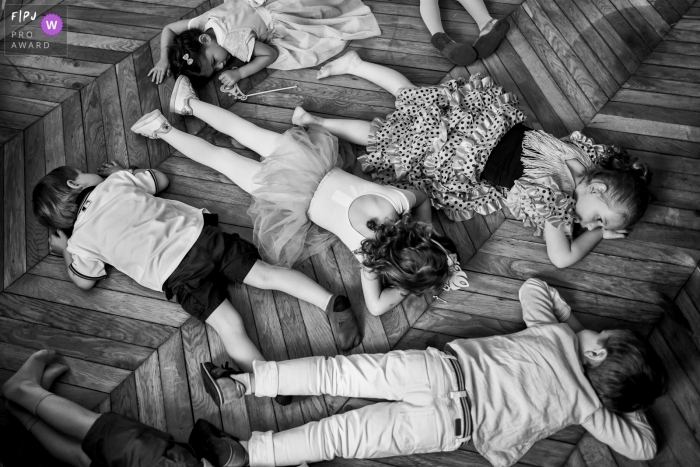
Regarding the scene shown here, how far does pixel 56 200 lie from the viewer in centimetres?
191

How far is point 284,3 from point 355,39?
0.37 m

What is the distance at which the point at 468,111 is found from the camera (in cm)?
206

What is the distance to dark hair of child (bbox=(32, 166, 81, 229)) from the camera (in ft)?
6.29

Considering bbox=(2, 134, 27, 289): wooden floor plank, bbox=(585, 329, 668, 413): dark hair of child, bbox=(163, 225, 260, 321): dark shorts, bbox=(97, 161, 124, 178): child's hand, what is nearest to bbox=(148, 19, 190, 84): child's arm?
bbox=(97, 161, 124, 178): child's hand

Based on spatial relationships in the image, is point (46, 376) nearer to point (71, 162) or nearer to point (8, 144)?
point (71, 162)

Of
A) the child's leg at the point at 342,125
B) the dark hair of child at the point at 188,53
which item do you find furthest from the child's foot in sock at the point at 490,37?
the dark hair of child at the point at 188,53

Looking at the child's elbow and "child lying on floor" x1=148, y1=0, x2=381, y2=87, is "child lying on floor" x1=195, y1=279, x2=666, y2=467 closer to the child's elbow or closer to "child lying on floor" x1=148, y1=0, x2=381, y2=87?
the child's elbow

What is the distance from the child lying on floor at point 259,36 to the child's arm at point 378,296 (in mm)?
1117

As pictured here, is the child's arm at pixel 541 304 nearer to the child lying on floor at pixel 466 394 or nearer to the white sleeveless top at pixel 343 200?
the child lying on floor at pixel 466 394

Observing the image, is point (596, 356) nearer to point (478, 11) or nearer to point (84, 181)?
point (478, 11)

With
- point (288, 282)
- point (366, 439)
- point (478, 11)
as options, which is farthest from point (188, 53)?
point (366, 439)

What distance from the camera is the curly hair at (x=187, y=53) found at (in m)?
2.31

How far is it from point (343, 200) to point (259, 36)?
103 centimetres

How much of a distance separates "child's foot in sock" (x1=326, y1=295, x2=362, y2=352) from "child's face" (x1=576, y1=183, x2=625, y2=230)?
91cm
